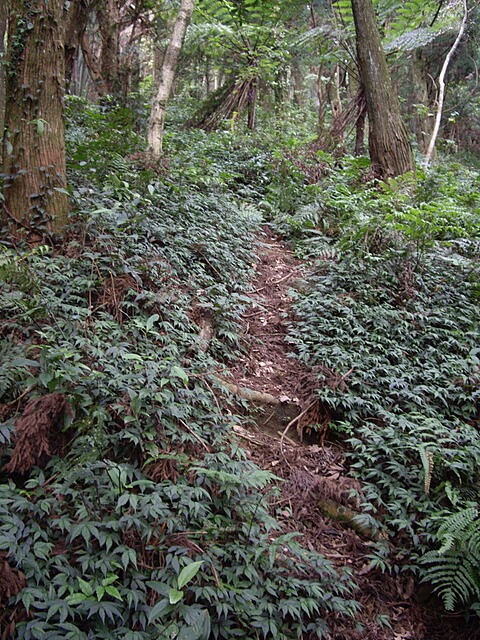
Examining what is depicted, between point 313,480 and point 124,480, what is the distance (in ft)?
5.79

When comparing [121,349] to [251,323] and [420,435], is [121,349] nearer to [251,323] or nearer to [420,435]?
[251,323]

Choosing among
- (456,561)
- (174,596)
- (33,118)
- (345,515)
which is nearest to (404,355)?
(345,515)

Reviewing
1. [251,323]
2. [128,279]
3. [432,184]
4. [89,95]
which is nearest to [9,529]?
[128,279]

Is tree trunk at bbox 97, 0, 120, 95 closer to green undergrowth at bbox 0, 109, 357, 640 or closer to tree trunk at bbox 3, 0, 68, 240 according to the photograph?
tree trunk at bbox 3, 0, 68, 240

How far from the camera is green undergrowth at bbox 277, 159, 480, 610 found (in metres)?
3.40

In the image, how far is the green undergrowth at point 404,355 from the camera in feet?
11.2

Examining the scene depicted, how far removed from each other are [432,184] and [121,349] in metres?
6.04

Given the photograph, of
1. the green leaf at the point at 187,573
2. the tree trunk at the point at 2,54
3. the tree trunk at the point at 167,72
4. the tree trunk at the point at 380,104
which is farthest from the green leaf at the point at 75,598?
the tree trunk at the point at 380,104

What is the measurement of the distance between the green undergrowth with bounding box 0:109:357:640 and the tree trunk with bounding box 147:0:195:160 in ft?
9.91

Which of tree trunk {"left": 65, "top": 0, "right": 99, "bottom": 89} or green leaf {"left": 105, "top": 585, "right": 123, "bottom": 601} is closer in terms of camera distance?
green leaf {"left": 105, "top": 585, "right": 123, "bottom": 601}

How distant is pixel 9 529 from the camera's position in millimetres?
2320

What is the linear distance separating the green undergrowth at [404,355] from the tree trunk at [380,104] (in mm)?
721

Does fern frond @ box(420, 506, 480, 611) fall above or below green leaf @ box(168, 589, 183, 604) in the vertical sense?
below

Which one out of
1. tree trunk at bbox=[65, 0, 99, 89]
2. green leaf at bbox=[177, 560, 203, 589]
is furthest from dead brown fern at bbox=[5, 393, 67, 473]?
tree trunk at bbox=[65, 0, 99, 89]
